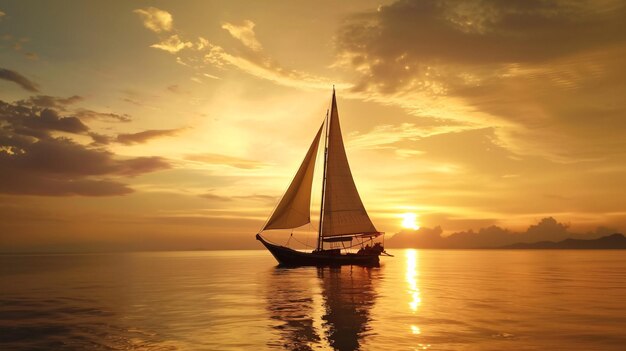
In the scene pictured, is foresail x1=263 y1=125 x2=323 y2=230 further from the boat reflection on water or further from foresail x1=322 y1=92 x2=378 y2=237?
the boat reflection on water

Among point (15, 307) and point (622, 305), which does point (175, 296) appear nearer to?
point (15, 307)

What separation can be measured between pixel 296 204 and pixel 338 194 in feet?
22.4

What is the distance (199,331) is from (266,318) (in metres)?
4.40

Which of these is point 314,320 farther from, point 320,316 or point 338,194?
point 338,194

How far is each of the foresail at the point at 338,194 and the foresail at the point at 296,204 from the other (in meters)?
3.27

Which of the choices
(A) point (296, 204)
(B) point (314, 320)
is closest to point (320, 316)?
(B) point (314, 320)

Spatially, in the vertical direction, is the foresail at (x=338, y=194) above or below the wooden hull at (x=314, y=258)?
above

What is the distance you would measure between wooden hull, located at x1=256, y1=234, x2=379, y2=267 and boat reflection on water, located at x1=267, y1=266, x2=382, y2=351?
24647mm

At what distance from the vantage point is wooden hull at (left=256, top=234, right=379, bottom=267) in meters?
67.9

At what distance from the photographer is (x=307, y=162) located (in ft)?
219

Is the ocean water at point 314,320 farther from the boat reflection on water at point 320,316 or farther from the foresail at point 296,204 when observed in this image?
the foresail at point 296,204

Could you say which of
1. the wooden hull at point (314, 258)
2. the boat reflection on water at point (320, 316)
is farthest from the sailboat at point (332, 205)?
the boat reflection on water at point (320, 316)

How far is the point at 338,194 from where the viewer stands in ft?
225

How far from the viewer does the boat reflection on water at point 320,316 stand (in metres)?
19.5
